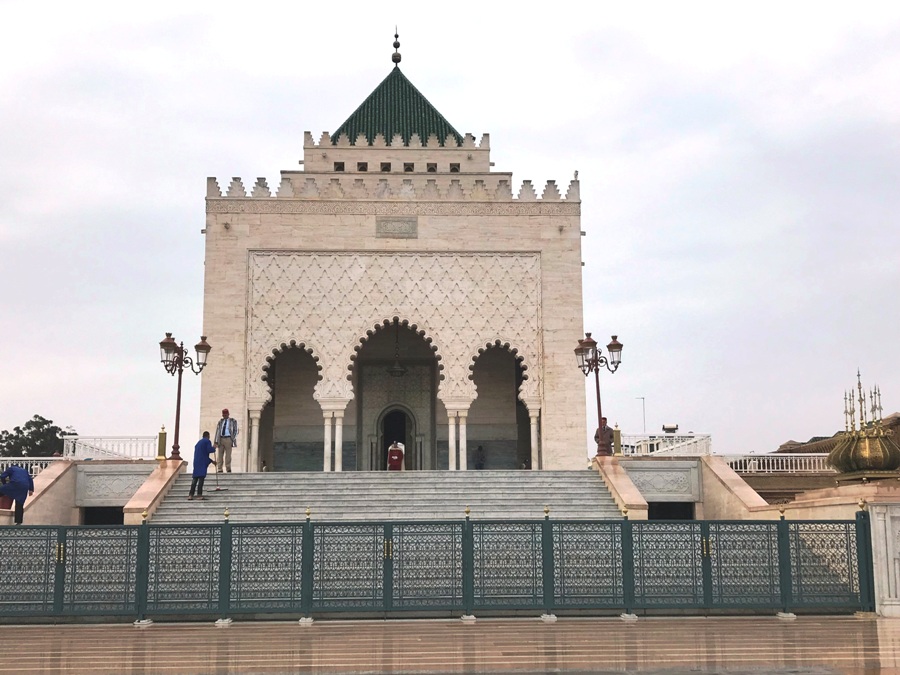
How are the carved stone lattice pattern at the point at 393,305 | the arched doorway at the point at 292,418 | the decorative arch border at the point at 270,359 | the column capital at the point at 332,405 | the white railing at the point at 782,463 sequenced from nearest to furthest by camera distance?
the white railing at the point at 782,463 → the column capital at the point at 332,405 → the decorative arch border at the point at 270,359 → the carved stone lattice pattern at the point at 393,305 → the arched doorway at the point at 292,418

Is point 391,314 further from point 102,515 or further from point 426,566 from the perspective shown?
point 426,566

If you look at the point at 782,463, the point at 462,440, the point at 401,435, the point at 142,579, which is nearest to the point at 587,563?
the point at 142,579

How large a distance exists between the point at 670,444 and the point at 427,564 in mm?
9111

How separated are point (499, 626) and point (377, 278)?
12662 millimetres

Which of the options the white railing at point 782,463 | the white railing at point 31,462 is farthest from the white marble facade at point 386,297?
the white railing at point 31,462

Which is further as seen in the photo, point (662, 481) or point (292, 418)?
point (292, 418)

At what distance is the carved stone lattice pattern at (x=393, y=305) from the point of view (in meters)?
19.8

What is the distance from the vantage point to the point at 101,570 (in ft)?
28.6

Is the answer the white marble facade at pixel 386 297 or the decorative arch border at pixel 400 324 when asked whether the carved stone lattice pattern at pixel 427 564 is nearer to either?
the white marble facade at pixel 386 297

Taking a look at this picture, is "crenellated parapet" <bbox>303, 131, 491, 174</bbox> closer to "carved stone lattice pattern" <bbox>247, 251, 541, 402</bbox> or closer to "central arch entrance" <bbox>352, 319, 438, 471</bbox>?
"carved stone lattice pattern" <bbox>247, 251, 541, 402</bbox>

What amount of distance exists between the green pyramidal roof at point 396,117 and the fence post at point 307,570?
1644 cm

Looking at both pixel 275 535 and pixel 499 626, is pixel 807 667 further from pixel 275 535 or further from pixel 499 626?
pixel 275 535

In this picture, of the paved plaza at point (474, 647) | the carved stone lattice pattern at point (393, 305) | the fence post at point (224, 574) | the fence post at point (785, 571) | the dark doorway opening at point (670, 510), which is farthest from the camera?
the carved stone lattice pattern at point (393, 305)

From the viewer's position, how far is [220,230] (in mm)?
20188
